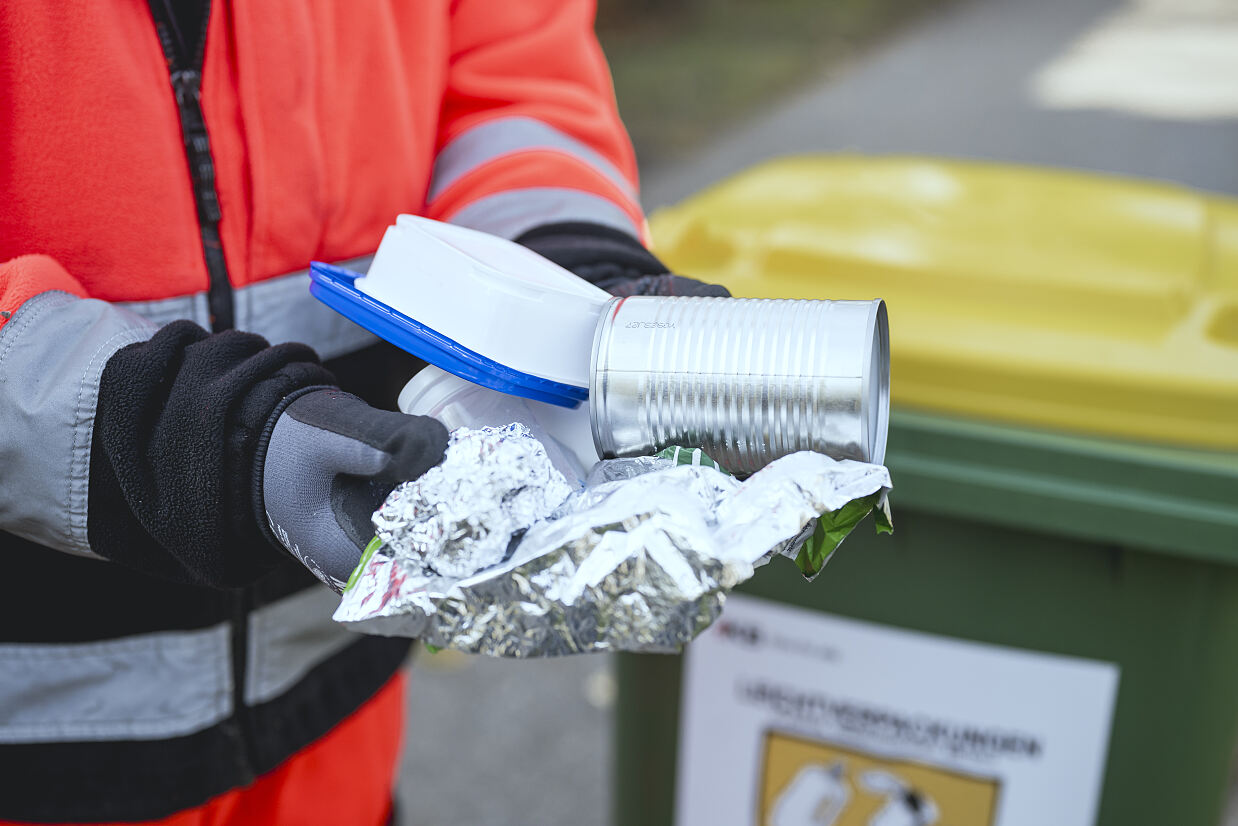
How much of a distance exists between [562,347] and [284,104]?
34cm

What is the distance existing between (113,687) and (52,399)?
0.35 m

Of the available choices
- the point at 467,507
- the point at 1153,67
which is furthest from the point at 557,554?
the point at 1153,67

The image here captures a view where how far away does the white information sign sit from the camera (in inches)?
55.1

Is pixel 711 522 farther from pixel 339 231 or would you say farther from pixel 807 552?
pixel 339 231

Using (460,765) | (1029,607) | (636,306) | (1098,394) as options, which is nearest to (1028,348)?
(1098,394)

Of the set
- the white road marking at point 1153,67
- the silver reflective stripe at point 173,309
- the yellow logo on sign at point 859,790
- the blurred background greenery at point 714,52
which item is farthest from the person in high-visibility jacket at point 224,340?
the white road marking at point 1153,67

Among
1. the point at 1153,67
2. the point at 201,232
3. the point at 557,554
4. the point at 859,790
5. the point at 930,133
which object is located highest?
the point at 1153,67

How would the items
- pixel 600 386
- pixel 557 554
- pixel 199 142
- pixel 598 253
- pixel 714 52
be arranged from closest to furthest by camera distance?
pixel 557 554, pixel 600 386, pixel 199 142, pixel 598 253, pixel 714 52

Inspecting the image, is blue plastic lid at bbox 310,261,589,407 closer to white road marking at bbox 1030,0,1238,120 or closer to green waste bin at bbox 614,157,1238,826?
green waste bin at bbox 614,157,1238,826

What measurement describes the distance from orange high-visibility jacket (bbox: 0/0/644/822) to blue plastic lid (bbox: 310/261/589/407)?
14cm

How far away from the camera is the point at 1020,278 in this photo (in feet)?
4.59

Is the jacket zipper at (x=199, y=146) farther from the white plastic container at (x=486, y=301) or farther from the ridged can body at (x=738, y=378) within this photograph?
the ridged can body at (x=738, y=378)

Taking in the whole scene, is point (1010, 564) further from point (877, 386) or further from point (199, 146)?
point (199, 146)

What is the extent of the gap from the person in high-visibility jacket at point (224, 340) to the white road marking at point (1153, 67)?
655 centimetres
